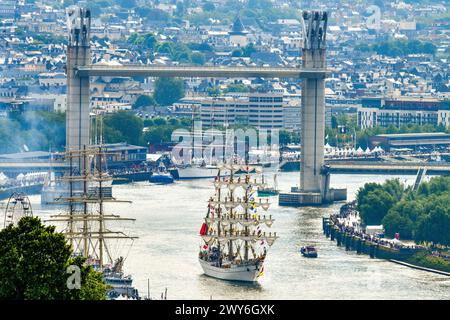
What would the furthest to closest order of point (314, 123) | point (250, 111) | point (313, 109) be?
1. point (250, 111)
2. point (314, 123)
3. point (313, 109)

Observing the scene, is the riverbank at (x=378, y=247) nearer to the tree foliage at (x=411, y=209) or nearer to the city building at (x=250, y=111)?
the tree foliage at (x=411, y=209)

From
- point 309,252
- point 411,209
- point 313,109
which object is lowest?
point 309,252

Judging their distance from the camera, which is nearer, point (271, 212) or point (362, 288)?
point (362, 288)

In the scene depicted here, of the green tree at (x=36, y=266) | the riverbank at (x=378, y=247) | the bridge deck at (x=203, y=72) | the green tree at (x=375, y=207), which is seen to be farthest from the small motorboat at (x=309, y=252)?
the bridge deck at (x=203, y=72)

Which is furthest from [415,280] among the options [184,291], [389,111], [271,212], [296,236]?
[389,111]

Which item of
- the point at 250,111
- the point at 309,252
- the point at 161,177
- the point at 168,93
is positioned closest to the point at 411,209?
the point at 309,252

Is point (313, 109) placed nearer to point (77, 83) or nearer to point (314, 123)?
point (314, 123)
